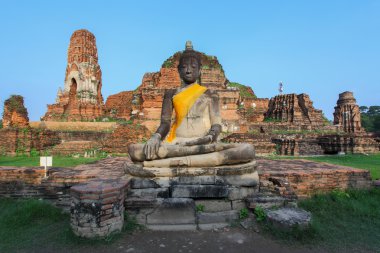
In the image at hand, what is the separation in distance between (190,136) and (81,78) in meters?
21.9

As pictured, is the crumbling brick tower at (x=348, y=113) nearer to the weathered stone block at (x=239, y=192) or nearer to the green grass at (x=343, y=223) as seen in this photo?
the green grass at (x=343, y=223)

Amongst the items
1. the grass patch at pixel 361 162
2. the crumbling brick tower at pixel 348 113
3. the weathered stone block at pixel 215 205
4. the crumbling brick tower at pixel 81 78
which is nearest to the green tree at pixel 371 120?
the crumbling brick tower at pixel 348 113

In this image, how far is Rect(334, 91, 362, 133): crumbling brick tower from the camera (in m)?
23.6

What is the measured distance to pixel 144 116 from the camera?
1424 cm

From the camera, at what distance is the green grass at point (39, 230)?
2.97 metres

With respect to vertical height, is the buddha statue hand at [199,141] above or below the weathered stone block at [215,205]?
above

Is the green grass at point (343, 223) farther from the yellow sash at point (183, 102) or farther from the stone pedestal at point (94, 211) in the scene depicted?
the yellow sash at point (183, 102)

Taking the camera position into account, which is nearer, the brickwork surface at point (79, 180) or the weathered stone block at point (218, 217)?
the weathered stone block at point (218, 217)

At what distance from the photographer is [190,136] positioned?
14.9 ft

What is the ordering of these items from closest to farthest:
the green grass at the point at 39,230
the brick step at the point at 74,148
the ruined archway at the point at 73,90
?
the green grass at the point at 39,230
the brick step at the point at 74,148
the ruined archway at the point at 73,90

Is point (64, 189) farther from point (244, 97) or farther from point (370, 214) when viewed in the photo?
point (244, 97)

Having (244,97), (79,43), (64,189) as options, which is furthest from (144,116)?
(244,97)

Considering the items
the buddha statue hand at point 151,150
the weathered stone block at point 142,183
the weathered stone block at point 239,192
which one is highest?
the buddha statue hand at point 151,150

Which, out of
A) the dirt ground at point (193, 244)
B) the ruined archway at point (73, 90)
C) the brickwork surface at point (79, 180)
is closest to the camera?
the dirt ground at point (193, 244)
